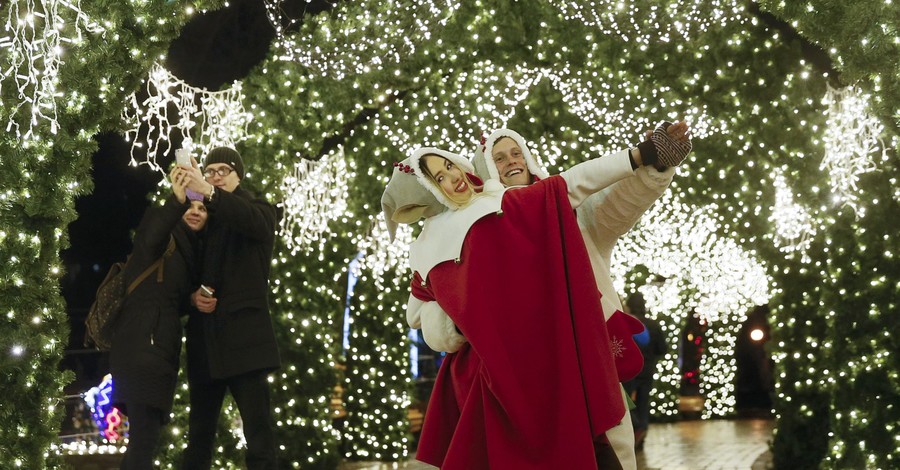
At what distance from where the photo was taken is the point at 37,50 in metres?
4.68

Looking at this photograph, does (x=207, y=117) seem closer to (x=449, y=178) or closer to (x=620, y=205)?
(x=449, y=178)

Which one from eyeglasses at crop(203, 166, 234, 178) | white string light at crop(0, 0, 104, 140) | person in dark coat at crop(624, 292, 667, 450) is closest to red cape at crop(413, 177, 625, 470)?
white string light at crop(0, 0, 104, 140)

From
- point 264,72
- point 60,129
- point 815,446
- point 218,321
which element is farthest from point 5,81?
point 815,446

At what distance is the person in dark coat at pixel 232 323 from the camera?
5.37 meters

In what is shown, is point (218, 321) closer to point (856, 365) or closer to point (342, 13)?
point (342, 13)

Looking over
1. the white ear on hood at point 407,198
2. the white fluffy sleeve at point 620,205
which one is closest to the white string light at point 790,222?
the white fluffy sleeve at point 620,205

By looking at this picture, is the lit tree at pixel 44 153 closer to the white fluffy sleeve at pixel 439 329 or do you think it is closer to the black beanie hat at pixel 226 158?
the black beanie hat at pixel 226 158

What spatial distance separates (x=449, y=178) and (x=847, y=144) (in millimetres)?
4292

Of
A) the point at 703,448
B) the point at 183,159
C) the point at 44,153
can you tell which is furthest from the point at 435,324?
the point at 703,448

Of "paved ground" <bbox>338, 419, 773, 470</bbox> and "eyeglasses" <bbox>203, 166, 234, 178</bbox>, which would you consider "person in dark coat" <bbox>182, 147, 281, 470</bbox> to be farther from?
"paved ground" <bbox>338, 419, 773, 470</bbox>

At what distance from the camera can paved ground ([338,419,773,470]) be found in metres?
9.91

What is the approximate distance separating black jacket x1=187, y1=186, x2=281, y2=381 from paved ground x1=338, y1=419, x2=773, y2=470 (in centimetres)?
393

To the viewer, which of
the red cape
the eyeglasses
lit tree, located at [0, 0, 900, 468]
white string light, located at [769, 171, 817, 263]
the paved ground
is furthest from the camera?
the paved ground

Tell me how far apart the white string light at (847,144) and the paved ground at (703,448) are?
114 inches
